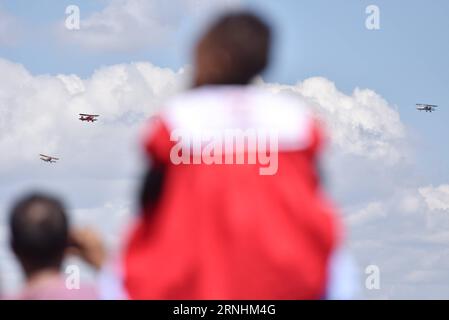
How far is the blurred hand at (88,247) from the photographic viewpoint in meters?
5.57

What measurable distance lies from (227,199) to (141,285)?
0.92m

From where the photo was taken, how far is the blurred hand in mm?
5574

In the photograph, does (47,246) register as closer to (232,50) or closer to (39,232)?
(39,232)

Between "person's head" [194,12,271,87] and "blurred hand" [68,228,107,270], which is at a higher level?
"person's head" [194,12,271,87]

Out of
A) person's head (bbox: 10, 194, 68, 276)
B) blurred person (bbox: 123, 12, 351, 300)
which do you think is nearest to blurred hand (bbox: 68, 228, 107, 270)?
person's head (bbox: 10, 194, 68, 276)

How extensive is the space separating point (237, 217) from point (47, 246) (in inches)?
57.9

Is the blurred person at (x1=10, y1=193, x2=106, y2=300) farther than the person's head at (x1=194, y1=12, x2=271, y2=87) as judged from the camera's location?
Yes

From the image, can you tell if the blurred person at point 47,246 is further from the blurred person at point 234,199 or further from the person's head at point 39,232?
the blurred person at point 234,199

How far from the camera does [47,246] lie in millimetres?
5332

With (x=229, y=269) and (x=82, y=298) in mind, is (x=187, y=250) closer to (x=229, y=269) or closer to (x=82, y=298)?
(x=229, y=269)

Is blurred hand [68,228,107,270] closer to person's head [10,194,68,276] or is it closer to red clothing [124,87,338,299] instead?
person's head [10,194,68,276]

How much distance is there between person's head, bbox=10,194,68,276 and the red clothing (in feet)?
1.94

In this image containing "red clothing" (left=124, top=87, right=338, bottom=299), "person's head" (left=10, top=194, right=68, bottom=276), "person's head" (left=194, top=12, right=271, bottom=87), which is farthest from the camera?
"person's head" (left=10, top=194, right=68, bottom=276)

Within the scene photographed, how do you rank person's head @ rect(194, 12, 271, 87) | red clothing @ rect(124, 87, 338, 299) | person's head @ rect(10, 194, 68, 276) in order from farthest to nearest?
1. person's head @ rect(10, 194, 68, 276)
2. person's head @ rect(194, 12, 271, 87)
3. red clothing @ rect(124, 87, 338, 299)
